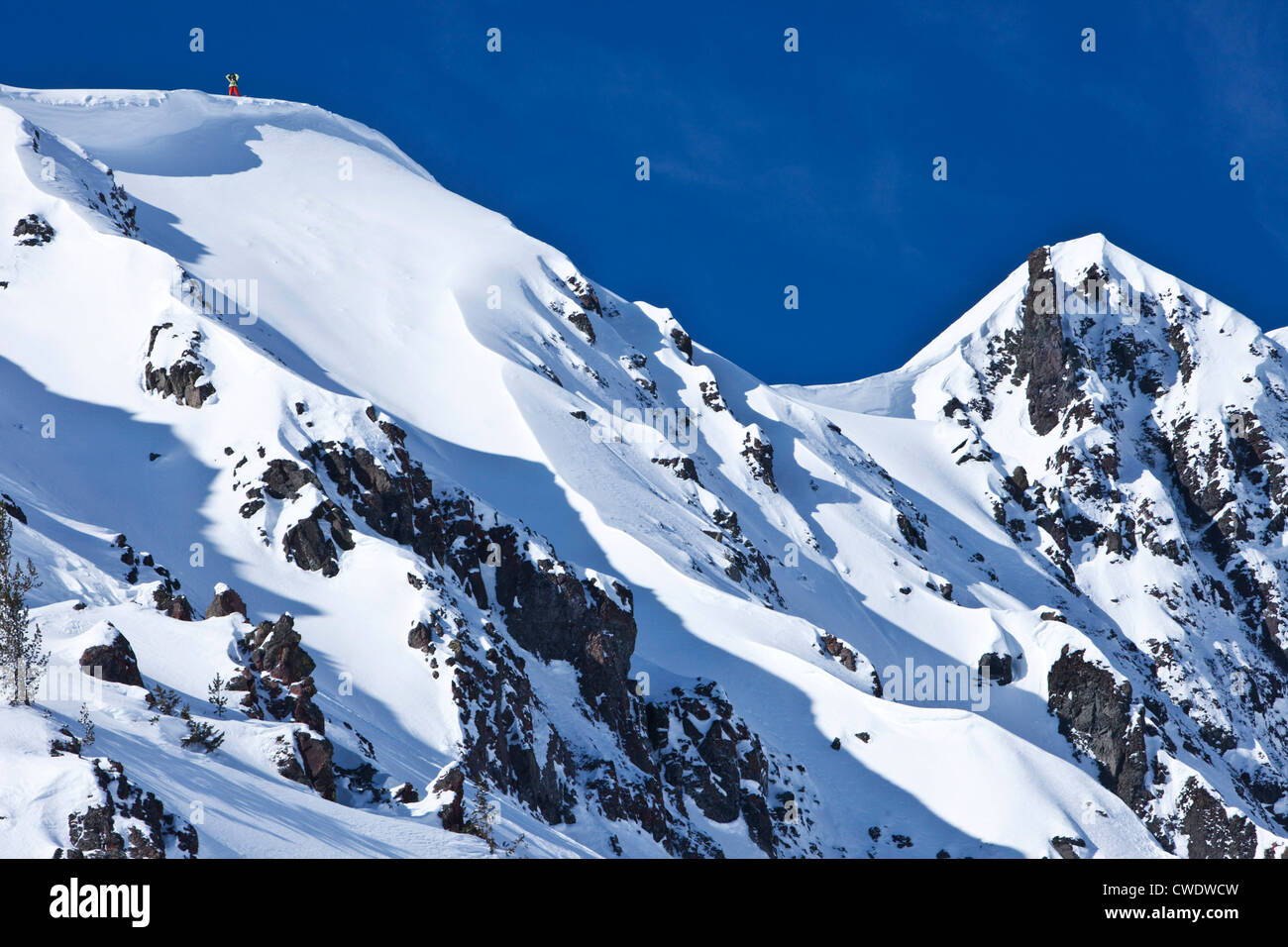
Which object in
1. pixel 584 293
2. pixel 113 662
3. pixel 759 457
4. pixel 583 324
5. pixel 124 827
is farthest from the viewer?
pixel 584 293

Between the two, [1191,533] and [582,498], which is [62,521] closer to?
[582,498]

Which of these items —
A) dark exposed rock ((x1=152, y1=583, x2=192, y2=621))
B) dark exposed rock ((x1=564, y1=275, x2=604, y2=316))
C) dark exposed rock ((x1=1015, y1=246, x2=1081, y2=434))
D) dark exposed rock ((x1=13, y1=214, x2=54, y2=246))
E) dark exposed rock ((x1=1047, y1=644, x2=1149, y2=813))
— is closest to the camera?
dark exposed rock ((x1=152, y1=583, x2=192, y2=621))

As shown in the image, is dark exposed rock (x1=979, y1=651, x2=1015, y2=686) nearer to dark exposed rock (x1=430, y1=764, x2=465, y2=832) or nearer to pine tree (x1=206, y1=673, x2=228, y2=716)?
dark exposed rock (x1=430, y1=764, x2=465, y2=832)

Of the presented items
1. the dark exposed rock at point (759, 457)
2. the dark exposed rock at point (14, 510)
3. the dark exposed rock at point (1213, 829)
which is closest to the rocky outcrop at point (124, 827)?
the dark exposed rock at point (14, 510)

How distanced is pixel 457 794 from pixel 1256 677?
111590mm

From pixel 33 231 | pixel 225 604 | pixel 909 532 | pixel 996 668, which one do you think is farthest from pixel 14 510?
pixel 909 532

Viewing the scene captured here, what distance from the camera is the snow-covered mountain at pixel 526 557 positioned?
34469 millimetres

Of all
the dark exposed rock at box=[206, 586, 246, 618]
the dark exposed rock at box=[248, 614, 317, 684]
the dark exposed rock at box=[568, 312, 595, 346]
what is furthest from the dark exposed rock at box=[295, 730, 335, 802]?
the dark exposed rock at box=[568, 312, 595, 346]

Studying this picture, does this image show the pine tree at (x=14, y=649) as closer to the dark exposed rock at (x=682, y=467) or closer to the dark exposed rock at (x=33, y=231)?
the dark exposed rock at (x=33, y=231)

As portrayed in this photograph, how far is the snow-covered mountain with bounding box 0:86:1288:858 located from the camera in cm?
3447

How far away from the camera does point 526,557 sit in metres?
62.3

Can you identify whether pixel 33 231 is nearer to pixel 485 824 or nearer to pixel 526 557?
pixel 526 557
